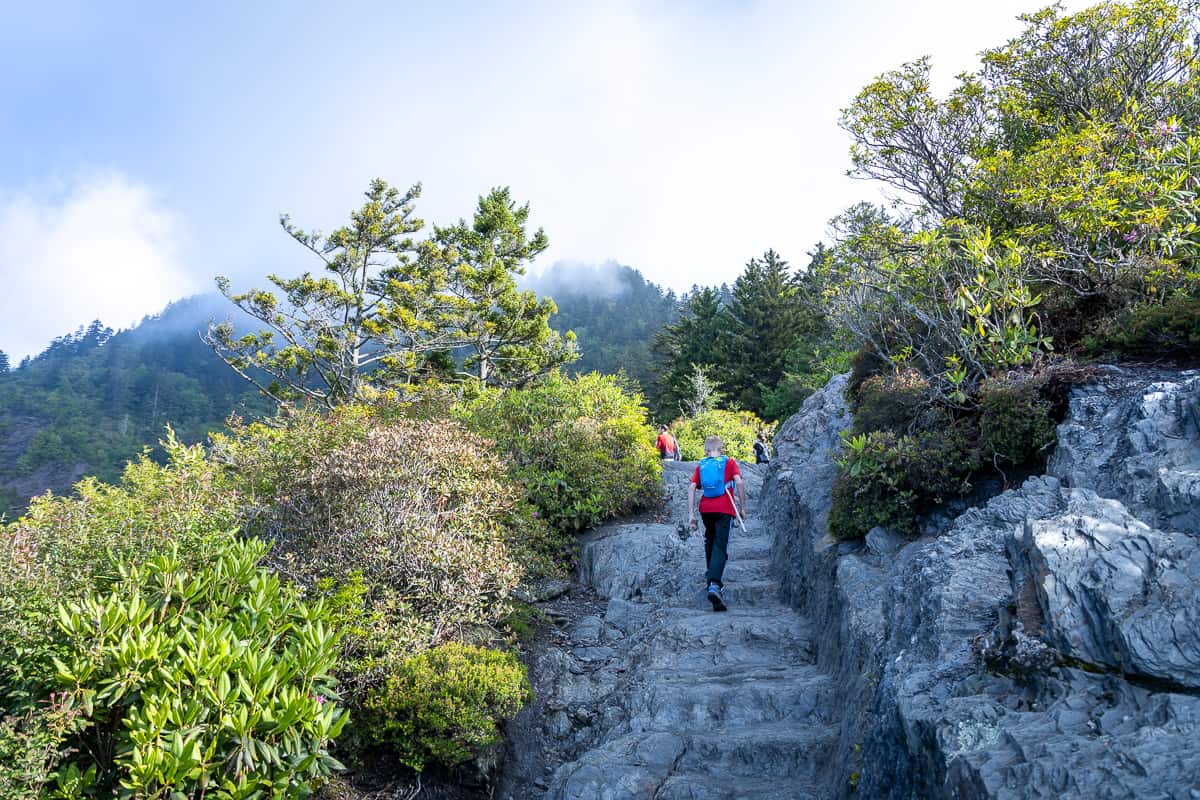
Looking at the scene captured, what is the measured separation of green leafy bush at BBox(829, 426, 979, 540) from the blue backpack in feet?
3.81

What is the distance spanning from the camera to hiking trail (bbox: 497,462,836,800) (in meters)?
5.11

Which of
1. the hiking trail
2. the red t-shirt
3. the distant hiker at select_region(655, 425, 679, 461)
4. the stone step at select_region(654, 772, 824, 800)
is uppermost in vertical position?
the distant hiker at select_region(655, 425, 679, 461)

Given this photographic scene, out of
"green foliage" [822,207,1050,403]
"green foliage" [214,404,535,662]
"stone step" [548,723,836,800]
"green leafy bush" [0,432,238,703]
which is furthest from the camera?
"green foliage" [822,207,1050,403]

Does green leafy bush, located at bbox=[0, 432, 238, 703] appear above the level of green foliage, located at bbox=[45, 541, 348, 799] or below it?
above

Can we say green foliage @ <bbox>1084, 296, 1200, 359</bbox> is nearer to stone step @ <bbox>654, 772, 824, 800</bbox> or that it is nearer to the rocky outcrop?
the rocky outcrop

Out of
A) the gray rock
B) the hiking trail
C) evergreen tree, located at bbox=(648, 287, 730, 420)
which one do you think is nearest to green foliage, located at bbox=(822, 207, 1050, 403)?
the gray rock

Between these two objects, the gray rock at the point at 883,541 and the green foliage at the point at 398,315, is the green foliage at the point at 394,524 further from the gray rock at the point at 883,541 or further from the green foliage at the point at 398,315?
the green foliage at the point at 398,315

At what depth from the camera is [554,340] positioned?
26.3 metres

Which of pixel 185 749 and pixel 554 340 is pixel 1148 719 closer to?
pixel 185 749

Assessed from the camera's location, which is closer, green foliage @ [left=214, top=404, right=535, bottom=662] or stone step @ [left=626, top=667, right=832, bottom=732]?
stone step @ [left=626, top=667, right=832, bottom=732]

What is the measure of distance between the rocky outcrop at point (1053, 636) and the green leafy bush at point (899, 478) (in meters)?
0.36

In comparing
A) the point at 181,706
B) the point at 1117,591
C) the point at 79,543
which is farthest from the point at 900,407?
the point at 79,543

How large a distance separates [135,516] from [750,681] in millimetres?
5603

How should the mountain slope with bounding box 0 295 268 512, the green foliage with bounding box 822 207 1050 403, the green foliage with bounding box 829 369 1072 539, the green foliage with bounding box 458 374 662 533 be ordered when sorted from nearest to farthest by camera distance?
the green foliage with bounding box 829 369 1072 539 → the green foliage with bounding box 822 207 1050 403 → the green foliage with bounding box 458 374 662 533 → the mountain slope with bounding box 0 295 268 512
